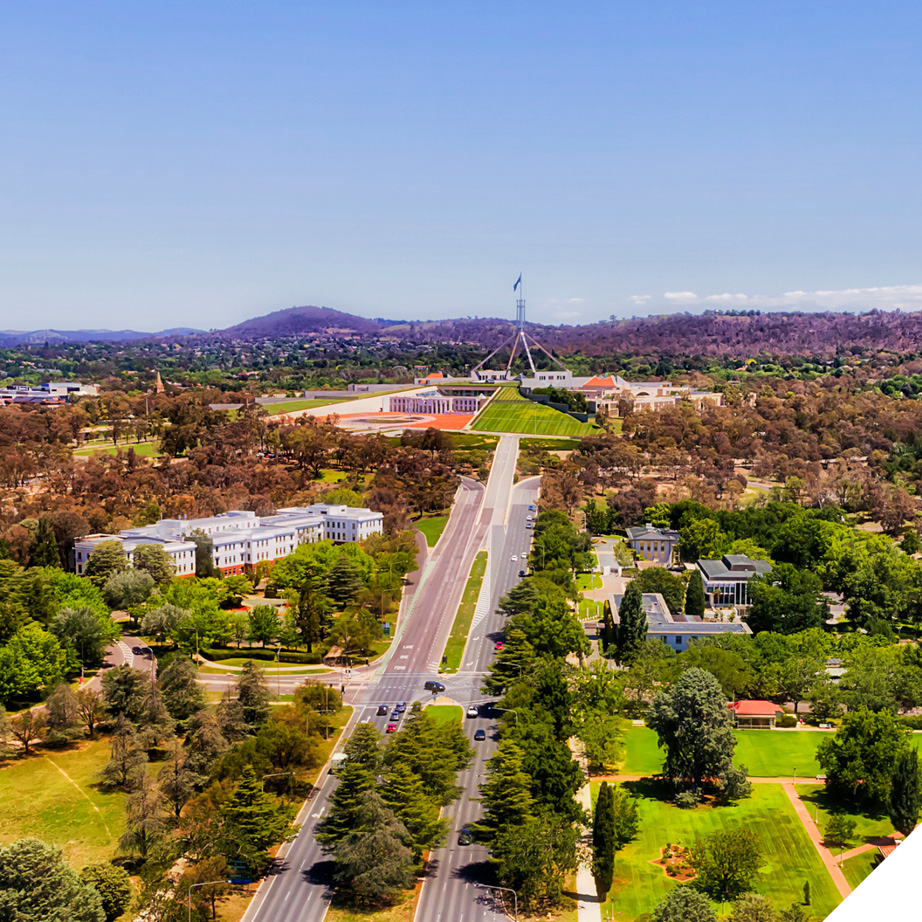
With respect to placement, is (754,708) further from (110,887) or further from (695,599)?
(110,887)

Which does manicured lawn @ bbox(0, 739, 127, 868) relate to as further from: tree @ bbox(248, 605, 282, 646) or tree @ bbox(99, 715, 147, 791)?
tree @ bbox(248, 605, 282, 646)

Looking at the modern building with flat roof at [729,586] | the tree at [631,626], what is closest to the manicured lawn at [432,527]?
the modern building with flat roof at [729,586]

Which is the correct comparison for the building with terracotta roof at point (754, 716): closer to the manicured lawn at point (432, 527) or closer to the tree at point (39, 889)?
the tree at point (39, 889)

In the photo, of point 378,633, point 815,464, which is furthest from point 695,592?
point 815,464

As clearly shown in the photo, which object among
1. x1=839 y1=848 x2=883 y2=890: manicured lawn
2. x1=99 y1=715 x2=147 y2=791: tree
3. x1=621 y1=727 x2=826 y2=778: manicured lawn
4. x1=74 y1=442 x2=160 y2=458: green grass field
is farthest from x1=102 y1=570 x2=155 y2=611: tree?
x1=74 y1=442 x2=160 y2=458: green grass field

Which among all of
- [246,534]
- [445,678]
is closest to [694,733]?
[445,678]
